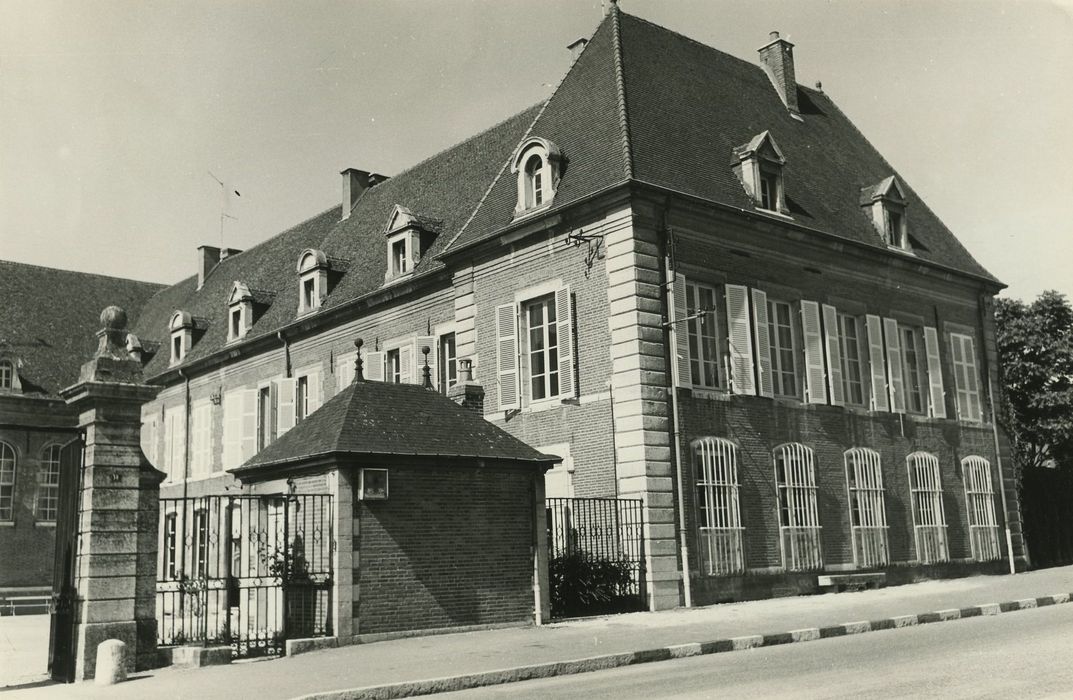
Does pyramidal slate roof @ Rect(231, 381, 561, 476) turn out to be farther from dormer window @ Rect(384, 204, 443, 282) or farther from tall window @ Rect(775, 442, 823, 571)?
dormer window @ Rect(384, 204, 443, 282)

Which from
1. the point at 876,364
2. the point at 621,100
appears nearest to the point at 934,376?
the point at 876,364

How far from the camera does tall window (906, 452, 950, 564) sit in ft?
75.3

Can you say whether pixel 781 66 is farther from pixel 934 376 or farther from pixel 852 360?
pixel 934 376

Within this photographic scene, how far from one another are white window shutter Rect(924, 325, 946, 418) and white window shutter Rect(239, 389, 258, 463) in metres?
18.7

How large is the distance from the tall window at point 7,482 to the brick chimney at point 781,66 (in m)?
27.9

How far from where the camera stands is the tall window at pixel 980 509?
2445 cm

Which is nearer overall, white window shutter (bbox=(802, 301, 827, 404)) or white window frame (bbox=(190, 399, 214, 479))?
white window shutter (bbox=(802, 301, 827, 404))

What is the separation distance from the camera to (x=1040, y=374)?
33.8 meters

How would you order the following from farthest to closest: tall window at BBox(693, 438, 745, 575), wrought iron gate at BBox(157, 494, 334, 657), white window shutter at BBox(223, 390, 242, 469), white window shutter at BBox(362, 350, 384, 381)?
white window shutter at BBox(223, 390, 242, 469)
white window shutter at BBox(362, 350, 384, 381)
tall window at BBox(693, 438, 745, 575)
wrought iron gate at BBox(157, 494, 334, 657)

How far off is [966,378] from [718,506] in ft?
33.3

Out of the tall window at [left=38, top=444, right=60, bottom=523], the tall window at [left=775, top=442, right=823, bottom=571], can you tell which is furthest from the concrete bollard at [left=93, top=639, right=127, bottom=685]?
the tall window at [left=38, top=444, right=60, bottom=523]

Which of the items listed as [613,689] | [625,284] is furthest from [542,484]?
[613,689]

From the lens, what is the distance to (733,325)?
20.3 m

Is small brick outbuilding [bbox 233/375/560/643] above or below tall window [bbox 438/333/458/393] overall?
below
